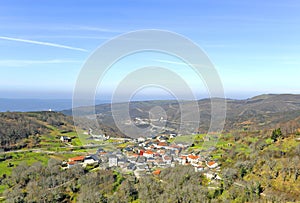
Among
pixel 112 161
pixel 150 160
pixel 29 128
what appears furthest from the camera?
pixel 29 128

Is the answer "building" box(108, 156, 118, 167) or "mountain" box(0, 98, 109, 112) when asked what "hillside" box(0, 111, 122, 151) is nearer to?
"building" box(108, 156, 118, 167)

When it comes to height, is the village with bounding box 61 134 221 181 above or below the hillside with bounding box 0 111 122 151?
below

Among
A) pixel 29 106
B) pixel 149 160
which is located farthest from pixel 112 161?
pixel 29 106

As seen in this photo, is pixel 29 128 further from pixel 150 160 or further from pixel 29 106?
pixel 29 106

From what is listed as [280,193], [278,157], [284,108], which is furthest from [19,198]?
[284,108]

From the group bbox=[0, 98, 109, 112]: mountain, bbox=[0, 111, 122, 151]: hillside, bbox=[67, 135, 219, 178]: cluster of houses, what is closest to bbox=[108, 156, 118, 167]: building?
bbox=[67, 135, 219, 178]: cluster of houses

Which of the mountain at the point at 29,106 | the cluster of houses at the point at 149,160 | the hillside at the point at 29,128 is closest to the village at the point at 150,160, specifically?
the cluster of houses at the point at 149,160

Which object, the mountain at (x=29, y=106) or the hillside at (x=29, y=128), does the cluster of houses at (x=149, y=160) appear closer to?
the hillside at (x=29, y=128)

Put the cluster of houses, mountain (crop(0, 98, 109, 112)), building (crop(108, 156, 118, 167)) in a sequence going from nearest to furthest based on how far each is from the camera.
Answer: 1. building (crop(108, 156, 118, 167))
2. the cluster of houses
3. mountain (crop(0, 98, 109, 112))

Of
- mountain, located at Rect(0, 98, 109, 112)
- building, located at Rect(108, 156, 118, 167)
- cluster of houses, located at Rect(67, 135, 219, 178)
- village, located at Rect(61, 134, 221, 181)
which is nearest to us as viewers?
building, located at Rect(108, 156, 118, 167)
